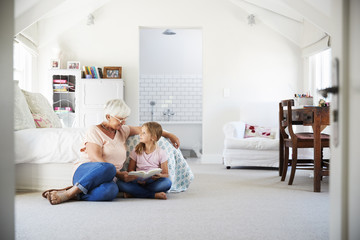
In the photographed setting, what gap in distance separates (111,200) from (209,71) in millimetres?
3610

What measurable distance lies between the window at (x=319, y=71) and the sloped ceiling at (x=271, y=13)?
0.25 metres

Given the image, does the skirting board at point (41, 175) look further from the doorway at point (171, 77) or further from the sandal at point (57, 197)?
the doorway at point (171, 77)

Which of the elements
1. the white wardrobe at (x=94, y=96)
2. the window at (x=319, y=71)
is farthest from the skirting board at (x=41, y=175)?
the window at (x=319, y=71)

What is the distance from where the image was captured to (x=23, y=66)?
583 cm

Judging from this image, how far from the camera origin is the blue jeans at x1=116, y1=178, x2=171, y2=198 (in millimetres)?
3191

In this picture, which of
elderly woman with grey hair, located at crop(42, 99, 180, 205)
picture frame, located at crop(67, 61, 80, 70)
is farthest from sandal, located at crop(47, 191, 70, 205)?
picture frame, located at crop(67, 61, 80, 70)

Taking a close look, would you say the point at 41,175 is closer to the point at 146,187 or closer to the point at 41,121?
the point at 41,121

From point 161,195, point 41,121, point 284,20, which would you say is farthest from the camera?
point 284,20

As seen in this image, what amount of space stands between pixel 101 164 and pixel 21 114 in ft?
4.36

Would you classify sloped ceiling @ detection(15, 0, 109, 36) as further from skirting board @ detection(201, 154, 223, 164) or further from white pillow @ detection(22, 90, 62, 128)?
skirting board @ detection(201, 154, 223, 164)

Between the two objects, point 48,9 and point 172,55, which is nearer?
point 48,9

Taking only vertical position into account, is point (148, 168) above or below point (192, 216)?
above

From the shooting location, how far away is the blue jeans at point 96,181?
2920 mm

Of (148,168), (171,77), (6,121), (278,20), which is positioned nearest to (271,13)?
(278,20)
